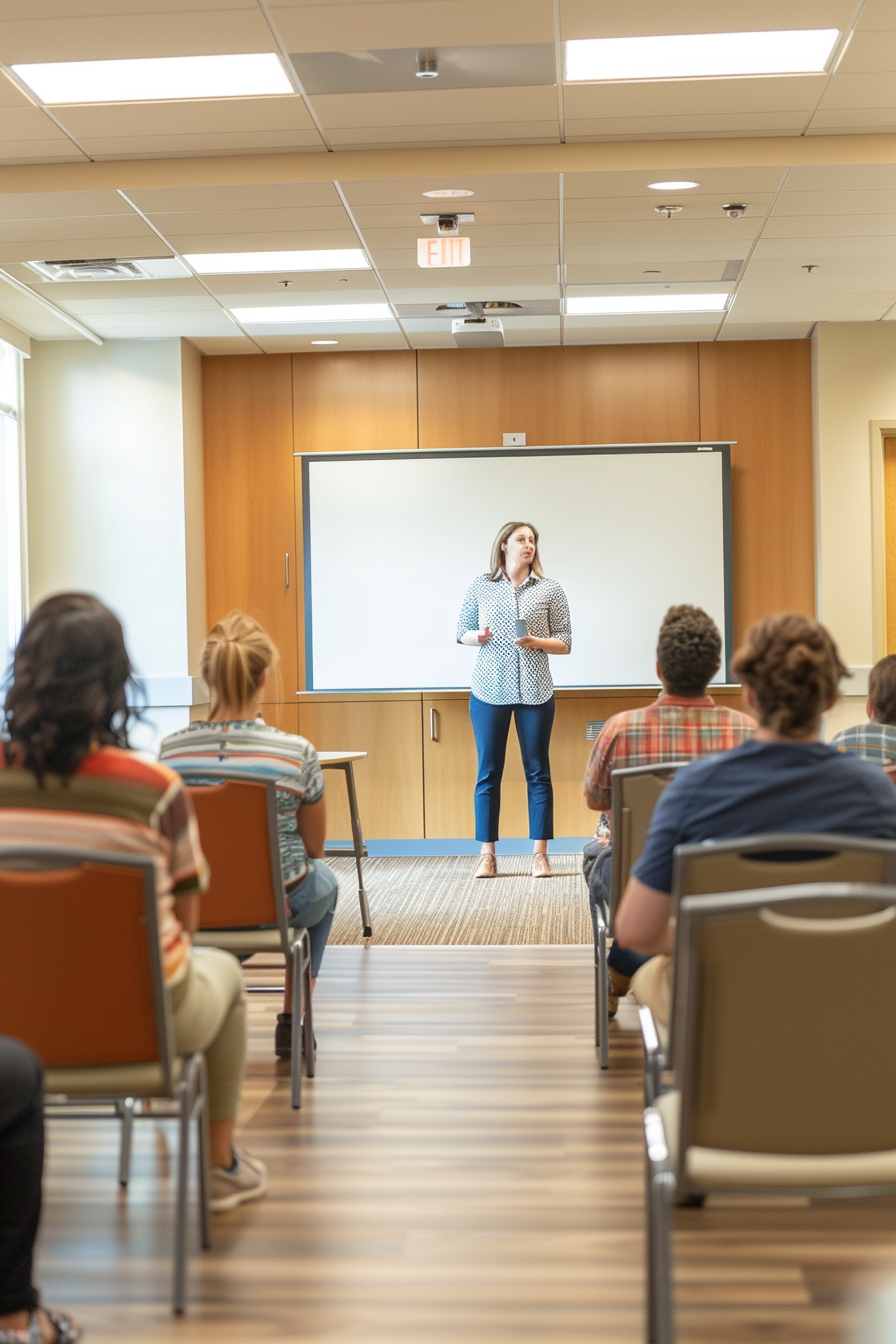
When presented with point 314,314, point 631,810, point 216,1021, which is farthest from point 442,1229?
point 314,314

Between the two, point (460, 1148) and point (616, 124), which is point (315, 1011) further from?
point (616, 124)

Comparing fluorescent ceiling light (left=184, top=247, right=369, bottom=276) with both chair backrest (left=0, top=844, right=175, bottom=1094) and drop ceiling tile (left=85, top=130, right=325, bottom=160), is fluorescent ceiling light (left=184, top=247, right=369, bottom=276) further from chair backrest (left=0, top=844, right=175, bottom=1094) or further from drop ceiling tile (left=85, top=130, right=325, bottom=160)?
chair backrest (left=0, top=844, right=175, bottom=1094)

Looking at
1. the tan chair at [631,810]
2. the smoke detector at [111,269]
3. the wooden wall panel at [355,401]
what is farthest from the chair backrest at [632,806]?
the wooden wall panel at [355,401]

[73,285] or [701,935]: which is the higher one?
[73,285]

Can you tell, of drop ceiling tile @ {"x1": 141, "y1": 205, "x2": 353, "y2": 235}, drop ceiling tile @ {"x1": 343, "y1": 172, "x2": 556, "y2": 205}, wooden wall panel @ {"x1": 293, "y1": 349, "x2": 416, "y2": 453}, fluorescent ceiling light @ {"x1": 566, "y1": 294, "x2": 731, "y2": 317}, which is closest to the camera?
drop ceiling tile @ {"x1": 343, "y1": 172, "x2": 556, "y2": 205}

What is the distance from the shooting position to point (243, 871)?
3090mm

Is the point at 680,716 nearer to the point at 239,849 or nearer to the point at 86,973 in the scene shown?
the point at 239,849

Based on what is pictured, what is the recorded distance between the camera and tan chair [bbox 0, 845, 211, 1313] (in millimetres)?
1888

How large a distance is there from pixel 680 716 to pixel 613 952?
0.83 meters

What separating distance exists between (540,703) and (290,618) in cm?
203

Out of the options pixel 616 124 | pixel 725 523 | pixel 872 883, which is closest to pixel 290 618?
pixel 725 523

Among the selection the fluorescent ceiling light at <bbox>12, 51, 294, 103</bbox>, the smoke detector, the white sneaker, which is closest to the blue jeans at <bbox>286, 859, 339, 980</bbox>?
the white sneaker

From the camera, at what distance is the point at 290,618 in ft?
26.5

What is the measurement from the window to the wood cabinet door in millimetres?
1852
